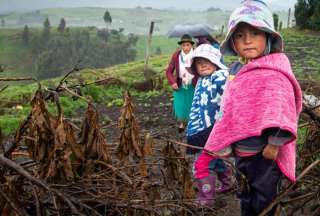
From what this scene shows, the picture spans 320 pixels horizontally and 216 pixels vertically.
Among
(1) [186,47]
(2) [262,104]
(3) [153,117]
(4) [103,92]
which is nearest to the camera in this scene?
(2) [262,104]

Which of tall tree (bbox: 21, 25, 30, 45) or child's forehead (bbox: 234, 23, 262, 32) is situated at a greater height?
child's forehead (bbox: 234, 23, 262, 32)

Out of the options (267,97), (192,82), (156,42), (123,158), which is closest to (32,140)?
(123,158)

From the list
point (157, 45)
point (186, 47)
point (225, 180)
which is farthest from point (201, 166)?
point (157, 45)

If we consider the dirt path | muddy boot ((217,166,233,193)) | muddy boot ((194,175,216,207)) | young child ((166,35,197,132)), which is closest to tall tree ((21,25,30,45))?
the dirt path

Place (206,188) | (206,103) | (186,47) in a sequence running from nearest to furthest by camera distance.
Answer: (206,188), (206,103), (186,47)

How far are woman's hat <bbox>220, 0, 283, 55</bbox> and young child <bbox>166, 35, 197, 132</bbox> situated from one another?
3.29 metres

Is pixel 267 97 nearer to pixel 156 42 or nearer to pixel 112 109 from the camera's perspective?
pixel 112 109

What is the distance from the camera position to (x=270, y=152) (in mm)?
2615

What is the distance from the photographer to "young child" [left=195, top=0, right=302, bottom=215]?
2.54 meters

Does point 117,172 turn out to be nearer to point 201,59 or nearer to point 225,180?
point 201,59

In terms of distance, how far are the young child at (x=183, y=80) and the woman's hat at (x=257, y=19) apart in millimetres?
3286

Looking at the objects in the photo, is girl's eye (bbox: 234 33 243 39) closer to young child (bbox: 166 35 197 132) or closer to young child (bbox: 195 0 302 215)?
young child (bbox: 195 0 302 215)

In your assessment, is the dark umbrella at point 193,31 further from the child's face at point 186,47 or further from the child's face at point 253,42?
the child's face at point 253,42

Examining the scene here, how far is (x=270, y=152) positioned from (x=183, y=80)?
12.4 feet
